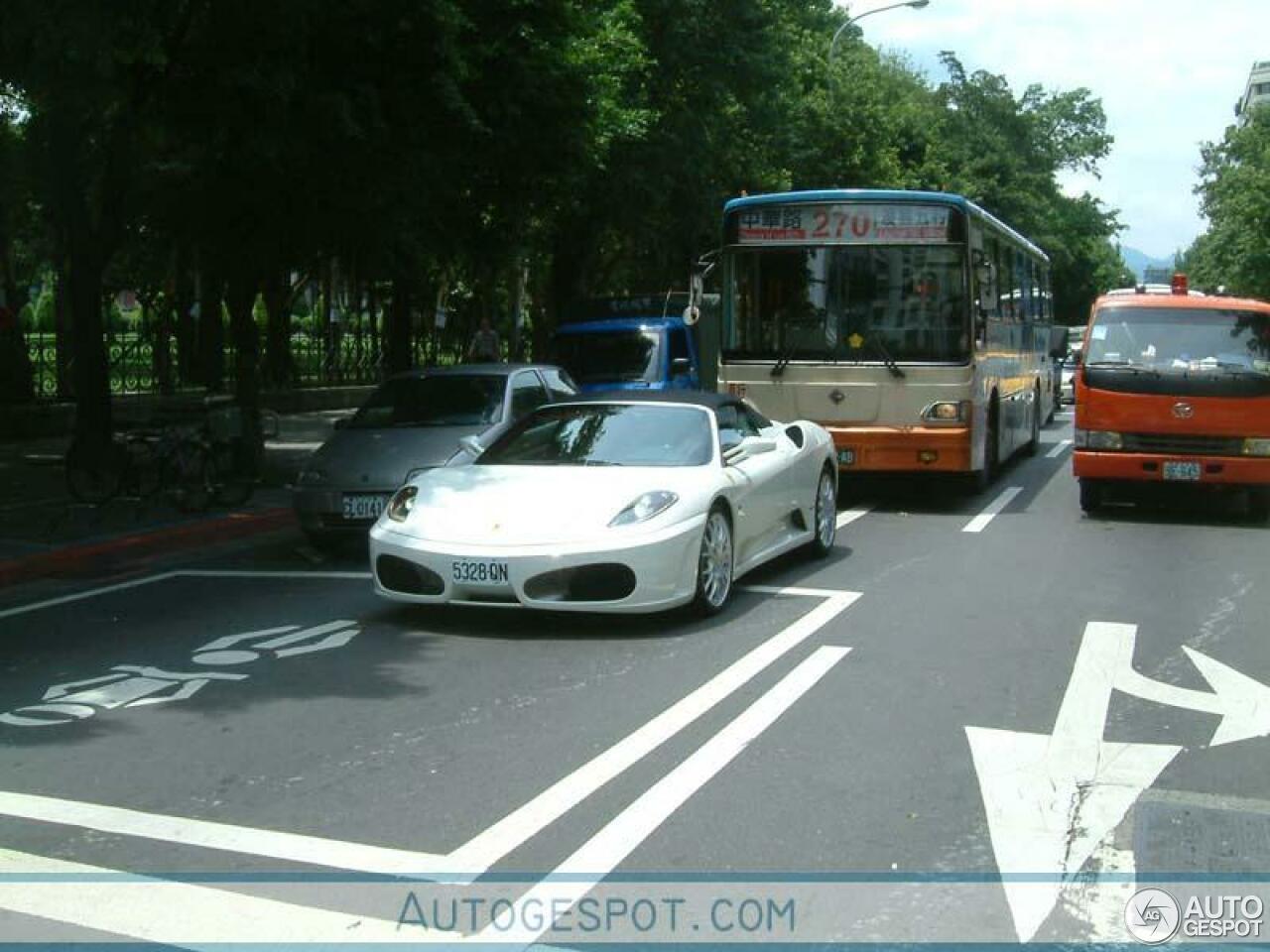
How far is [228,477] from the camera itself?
15531mm

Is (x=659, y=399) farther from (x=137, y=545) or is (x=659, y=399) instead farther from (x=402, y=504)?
(x=137, y=545)

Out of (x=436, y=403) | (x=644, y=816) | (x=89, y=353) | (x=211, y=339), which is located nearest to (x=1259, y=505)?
(x=436, y=403)

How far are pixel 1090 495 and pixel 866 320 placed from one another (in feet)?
8.95

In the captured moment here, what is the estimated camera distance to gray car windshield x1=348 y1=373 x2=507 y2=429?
12977mm

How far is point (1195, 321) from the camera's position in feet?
46.9

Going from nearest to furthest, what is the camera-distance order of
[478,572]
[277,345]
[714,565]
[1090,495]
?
1. [478,572]
2. [714,565]
3. [1090,495]
4. [277,345]

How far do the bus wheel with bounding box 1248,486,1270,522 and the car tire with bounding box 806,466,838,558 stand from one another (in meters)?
4.95

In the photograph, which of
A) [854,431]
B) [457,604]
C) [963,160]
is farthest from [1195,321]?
[963,160]

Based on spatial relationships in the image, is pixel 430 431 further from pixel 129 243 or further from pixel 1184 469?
pixel 129 243

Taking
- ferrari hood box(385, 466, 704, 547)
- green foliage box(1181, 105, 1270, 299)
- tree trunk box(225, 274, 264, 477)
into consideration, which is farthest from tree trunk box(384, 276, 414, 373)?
green foliage box(1181, 105, 1270, 299)

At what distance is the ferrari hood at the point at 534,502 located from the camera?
27.8 feet

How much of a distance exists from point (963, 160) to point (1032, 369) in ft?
132

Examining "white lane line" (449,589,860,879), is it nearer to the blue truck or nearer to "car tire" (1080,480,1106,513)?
"car tire" (1080,480,1106,513)

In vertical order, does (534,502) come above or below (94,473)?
above
